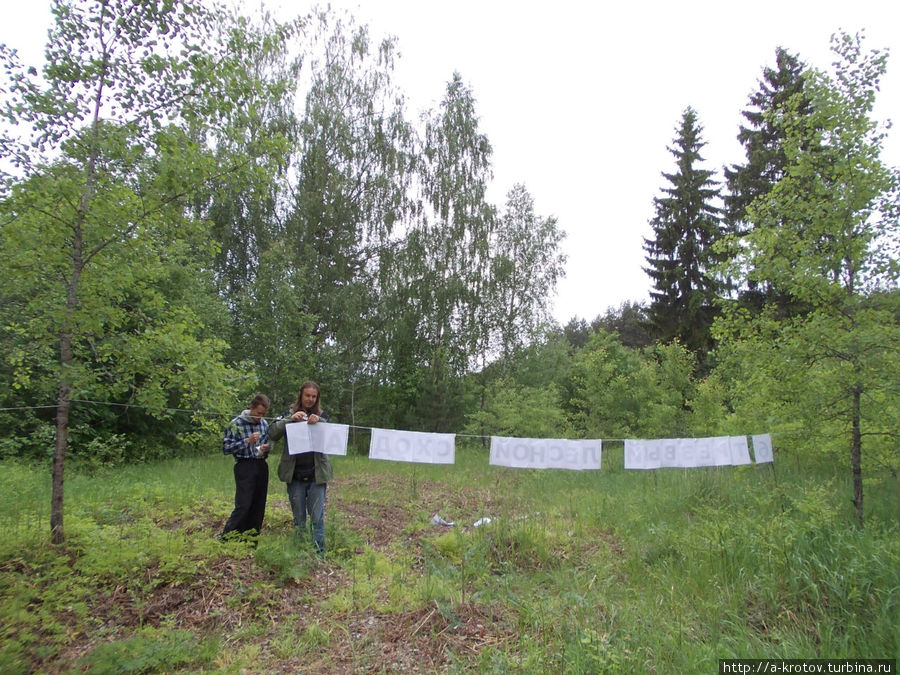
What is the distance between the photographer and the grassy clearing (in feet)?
11.0

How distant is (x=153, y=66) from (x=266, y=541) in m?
4.91

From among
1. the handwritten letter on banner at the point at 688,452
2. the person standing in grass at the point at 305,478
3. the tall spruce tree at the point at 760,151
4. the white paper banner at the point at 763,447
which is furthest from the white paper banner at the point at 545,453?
the tall spruce tree at the point at 760,151

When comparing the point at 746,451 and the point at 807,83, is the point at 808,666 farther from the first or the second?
the point at 807,83

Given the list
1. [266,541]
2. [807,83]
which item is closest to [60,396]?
[266,541]

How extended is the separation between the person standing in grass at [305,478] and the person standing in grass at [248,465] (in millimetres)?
206

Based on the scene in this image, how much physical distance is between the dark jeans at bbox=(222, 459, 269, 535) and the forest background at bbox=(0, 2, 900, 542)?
63 centimetres

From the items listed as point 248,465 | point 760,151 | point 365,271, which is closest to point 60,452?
point 248,465

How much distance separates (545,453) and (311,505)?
11.0 ft

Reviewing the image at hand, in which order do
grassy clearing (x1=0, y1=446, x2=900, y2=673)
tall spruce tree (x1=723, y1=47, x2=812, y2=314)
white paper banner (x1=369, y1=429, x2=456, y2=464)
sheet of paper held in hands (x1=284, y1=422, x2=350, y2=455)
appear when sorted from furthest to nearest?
tall spruce tree (x1=723, y1=47, x2=812, y2=314), white paper banner (x1=369, y1=429, x2=456, y2=464), sheet of paper held in hands (x1=284, y1=422, x2=350, y2=455), grassy clearing (x1=0, y1=446, x2=900, y2=673)

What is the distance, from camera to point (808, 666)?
2.99 meters

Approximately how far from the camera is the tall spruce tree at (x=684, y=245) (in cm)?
2488

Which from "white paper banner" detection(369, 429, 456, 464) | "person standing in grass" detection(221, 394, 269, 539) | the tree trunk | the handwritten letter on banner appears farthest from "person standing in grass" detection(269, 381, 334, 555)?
the handwritten letter on banner

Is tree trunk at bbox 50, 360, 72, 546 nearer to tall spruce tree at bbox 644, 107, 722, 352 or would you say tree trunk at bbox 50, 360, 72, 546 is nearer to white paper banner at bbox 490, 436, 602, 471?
white paper banner at bbox 490, 436, 602, 471

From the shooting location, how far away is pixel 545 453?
707 centimetres
